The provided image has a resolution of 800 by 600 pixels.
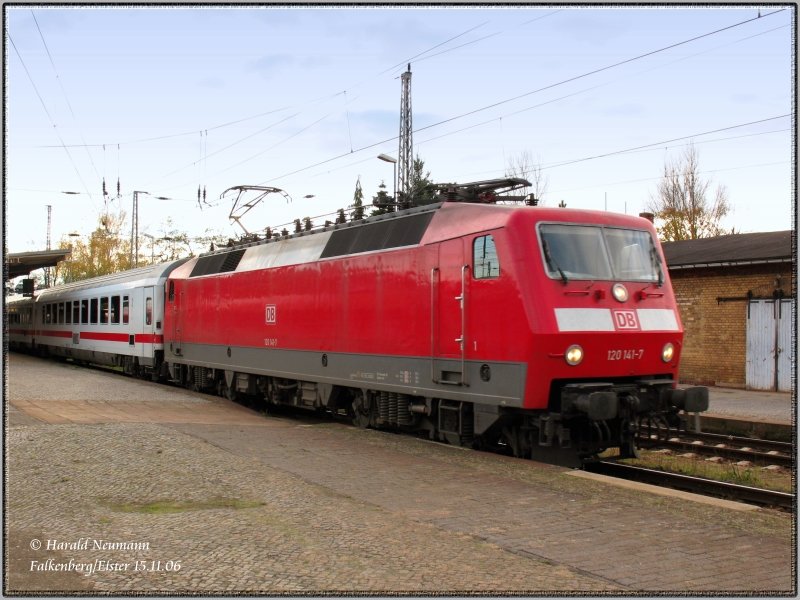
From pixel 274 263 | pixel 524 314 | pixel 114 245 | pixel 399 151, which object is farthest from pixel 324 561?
pixel 114 245

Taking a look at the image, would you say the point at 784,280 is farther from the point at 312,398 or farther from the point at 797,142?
the point at 797,142

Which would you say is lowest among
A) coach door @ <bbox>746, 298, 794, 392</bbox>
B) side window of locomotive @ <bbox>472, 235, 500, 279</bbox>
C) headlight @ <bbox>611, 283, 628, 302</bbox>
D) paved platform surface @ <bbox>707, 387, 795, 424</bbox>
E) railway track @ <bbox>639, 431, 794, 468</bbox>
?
railway track @ <bbox>639, 431, 794, 468</bbox>

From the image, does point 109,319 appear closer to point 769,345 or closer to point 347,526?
point 769,345

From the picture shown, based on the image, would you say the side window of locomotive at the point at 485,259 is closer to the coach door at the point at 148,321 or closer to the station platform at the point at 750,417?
the station platform at the point at 750,417

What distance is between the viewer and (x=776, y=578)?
5254mm

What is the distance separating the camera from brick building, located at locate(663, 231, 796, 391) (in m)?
18.9

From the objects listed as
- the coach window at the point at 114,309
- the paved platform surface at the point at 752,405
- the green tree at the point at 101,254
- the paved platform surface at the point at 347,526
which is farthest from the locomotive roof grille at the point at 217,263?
the green tree at the point at 101,254

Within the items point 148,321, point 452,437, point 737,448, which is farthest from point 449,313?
point 148,321

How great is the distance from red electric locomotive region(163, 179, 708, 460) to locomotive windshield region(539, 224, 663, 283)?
0.02 m

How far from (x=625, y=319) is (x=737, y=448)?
434cm

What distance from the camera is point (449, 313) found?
1016cm

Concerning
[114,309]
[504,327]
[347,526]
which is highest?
[114,309]

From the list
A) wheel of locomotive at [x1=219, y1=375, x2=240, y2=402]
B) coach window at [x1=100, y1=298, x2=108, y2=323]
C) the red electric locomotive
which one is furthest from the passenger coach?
the red electric locomotive

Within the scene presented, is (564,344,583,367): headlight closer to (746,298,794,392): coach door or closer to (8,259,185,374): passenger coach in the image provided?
(746,298,794,392): coach door
